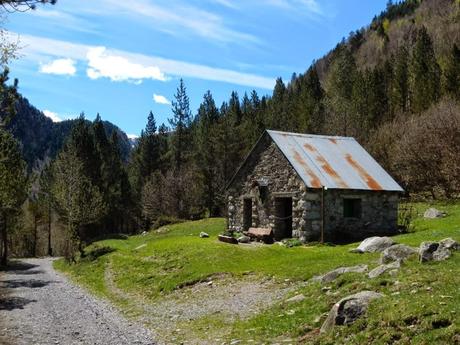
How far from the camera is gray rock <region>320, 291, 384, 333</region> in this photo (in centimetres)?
1027

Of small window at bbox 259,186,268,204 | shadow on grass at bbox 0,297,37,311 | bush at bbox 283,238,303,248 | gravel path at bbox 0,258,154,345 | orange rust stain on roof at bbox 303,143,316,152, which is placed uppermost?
orange rust stain on roof at bbox 303,143,316,152

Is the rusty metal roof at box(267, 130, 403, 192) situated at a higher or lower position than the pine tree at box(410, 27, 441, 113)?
lower

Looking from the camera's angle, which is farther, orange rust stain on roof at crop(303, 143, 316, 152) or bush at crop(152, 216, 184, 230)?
bush at crop(152, 216, 184, 230)

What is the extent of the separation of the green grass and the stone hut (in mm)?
2561

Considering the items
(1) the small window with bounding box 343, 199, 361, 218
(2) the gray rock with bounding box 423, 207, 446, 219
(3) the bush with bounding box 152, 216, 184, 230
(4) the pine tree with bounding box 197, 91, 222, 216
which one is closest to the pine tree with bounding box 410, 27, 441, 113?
(4) the pine tree with bounding box 197, 91, 222, 216

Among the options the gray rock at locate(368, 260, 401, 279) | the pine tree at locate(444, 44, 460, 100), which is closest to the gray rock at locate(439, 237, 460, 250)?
the gray rock at locate(368, 260, 401, 279)

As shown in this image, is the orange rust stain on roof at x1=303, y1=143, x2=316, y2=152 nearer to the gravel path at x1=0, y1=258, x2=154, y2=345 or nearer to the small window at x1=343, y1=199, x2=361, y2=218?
the small window at x1=343, y1=199, x2=361, y2=218

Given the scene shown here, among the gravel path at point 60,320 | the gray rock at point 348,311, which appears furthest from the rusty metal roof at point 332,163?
the gray rock at point 348,311

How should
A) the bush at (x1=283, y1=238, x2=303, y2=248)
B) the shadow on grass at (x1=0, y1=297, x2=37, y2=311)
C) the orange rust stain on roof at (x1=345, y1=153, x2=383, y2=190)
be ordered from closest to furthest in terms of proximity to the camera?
1. the shadow on grass at (x1=0, y1=297, x2=37, y2=311)
2. the bush at (x1=283, y1=238, x2=303, y2=248)
3. the orange rust stain on roof at (x1=345, y1=153, x2=383, y2=190)

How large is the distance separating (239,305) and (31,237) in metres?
60.7

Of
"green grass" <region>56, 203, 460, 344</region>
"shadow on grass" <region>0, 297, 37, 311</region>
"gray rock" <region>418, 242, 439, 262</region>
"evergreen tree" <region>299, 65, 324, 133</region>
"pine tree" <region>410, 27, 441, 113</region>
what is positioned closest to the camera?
"green grass" <region>56, 203, 460, 344</region>

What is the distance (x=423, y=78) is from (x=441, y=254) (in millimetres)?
59114

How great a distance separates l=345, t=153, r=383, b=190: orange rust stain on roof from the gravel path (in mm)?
→ 17017

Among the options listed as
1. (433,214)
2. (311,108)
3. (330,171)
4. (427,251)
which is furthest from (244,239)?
(311,108)
